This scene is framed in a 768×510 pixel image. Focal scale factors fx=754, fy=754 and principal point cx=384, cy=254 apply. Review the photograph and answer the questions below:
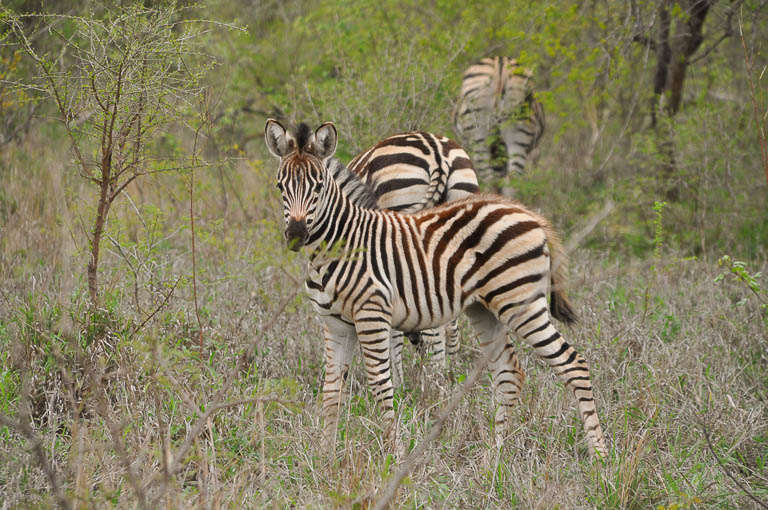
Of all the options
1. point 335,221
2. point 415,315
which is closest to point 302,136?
point 335,221

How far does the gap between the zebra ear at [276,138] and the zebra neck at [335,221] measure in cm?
37

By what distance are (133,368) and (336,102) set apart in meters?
4.18

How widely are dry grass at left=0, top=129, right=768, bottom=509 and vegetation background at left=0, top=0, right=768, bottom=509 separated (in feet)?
0.08

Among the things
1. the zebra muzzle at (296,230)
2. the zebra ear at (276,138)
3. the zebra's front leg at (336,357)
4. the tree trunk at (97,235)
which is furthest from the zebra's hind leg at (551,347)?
the tree trunk at (97,235)

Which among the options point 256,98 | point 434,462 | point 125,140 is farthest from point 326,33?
point 434,462

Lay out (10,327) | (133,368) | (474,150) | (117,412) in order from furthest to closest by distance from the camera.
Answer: (474,150), (10,327), (133,368), (117,412)

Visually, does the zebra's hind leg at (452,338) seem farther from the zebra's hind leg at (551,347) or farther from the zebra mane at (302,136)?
the zebra mane at (302,136)

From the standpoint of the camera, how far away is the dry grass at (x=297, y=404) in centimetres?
368

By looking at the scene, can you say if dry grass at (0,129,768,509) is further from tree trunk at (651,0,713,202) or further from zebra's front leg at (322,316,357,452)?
tree trunk at (651,0,713,202)

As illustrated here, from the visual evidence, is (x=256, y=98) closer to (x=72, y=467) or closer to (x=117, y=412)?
(x=117, y=412)

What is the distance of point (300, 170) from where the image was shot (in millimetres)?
4680

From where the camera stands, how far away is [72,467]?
11.2 feet

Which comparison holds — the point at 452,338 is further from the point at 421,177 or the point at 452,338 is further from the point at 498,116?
the point at 498,116

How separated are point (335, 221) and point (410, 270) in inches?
22.9
